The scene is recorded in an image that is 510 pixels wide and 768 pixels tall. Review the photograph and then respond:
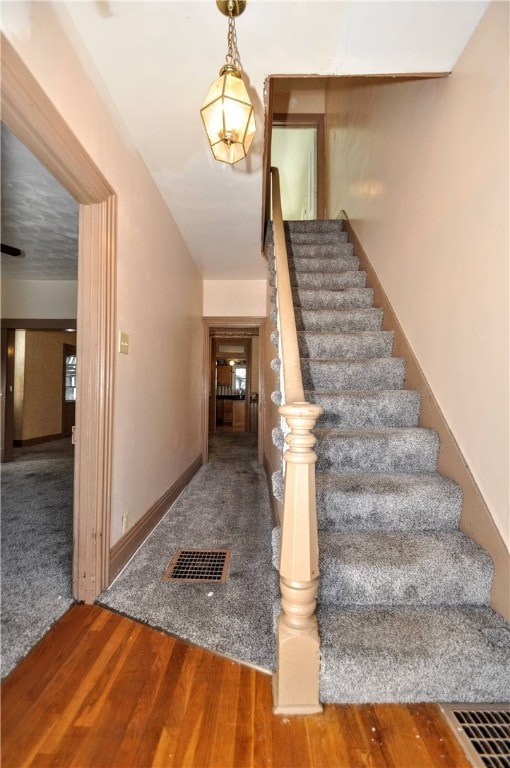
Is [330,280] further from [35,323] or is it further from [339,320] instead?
[35,323]

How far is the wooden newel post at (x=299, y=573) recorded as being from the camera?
3.45 feet

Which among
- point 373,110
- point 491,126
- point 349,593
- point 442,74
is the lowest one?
point 349,593

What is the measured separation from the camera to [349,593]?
4.35 ft

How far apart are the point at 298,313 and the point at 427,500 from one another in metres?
1.61

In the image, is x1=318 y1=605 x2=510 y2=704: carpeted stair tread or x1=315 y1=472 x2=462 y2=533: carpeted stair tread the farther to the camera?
x1=315 y1=472 x2=462 y2=533: carpeted stair tread

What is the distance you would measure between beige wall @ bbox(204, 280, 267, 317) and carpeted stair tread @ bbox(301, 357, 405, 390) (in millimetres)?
2577

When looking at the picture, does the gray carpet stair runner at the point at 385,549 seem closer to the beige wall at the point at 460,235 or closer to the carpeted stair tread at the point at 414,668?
the carpeted stair tread at the point at 414,668

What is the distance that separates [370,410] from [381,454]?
1.05 ft

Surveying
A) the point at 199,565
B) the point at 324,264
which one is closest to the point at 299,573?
the point at 199,565

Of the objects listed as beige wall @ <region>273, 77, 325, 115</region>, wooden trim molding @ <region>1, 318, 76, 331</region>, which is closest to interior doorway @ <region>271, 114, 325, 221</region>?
beige wall @ <region>273, 77, 325, 115</region>

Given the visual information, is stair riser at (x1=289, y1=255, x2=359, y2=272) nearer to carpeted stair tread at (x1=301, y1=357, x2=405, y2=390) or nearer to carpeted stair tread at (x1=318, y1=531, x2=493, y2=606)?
carpeted stair tread at (x1=301, y1=357, x2=405, y2=390)

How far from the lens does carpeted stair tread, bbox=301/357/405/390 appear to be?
7.45 feet

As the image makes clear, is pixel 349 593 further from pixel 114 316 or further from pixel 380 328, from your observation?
pixel 380 328


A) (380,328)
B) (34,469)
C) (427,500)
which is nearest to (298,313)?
(380,328)
